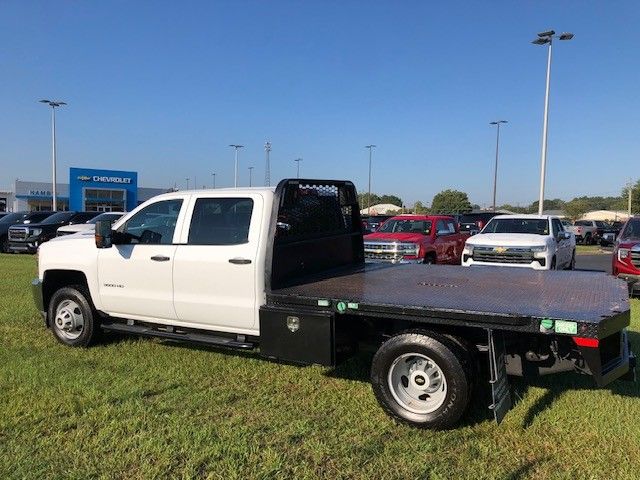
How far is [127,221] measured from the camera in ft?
20.2

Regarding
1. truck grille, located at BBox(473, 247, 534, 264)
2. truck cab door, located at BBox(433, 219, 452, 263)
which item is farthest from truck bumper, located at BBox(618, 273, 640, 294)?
truck cab door, located at BBox(433, 219, 452, 263)

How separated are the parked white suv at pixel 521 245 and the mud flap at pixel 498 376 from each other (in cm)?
781

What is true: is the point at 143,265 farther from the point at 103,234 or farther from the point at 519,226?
the point at 519,226

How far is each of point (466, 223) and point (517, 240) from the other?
35.7ft

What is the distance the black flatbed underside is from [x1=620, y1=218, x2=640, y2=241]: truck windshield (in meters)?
6.55

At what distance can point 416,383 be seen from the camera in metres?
4.43

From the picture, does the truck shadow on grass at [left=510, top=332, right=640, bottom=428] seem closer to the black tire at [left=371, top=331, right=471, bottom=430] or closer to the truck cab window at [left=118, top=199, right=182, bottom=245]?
the black tire at [left=371, top=331, right=471, bottom=430]

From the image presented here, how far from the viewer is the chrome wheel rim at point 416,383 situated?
435cm

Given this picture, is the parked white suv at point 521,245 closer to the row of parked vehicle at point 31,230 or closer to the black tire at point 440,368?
the black tire at point 440,368

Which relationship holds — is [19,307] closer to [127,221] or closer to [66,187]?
[127,221]

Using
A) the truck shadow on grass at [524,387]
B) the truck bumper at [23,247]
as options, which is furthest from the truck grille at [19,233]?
the truck shadow on grass at [524,387]

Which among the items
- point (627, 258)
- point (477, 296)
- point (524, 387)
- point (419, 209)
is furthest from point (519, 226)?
point (419, 209)

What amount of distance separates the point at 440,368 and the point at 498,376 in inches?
16.3

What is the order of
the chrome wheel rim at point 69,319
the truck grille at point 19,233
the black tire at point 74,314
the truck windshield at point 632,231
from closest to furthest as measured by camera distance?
the black tire at point 74,314 → the chrome wheel rim at point 69,319 → the truck windshield at point 632,231 → the truck grille at point 19,233
